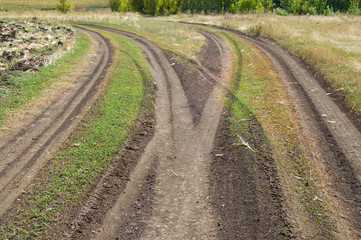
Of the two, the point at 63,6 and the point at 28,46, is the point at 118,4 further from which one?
the point at 28,46

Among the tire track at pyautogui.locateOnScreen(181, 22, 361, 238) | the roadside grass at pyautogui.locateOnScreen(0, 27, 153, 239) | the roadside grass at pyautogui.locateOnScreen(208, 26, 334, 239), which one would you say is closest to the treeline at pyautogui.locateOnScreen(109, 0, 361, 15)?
the roadside grass at pyautogui.locateOnScreen(208, 26, 334, 239)

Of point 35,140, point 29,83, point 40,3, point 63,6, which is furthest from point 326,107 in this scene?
point 40,3

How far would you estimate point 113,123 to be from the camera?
9242 millimetres

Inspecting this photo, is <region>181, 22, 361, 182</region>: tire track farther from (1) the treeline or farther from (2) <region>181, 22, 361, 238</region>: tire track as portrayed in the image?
(1) the treeline

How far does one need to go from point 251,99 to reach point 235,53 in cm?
832

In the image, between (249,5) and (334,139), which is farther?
(249,5)

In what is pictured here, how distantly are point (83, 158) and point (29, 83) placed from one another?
A: 699 centimetres

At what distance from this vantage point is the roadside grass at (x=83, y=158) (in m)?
5.52

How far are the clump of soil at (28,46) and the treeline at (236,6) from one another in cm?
2962

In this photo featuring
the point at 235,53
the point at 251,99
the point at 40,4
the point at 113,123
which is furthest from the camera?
the point at 40,4

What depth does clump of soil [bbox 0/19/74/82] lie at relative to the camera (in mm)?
14336

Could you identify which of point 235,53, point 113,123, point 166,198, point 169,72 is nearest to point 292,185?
point 166,198

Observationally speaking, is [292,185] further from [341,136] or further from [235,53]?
[235,53]

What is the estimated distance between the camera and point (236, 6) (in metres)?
47.5
